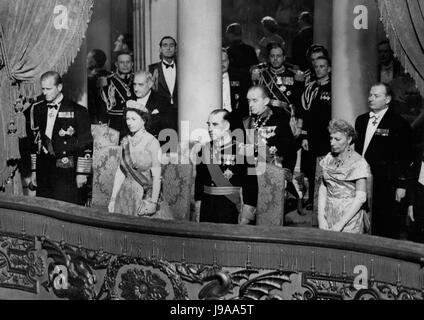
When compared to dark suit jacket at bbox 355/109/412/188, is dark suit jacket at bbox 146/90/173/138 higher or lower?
higher

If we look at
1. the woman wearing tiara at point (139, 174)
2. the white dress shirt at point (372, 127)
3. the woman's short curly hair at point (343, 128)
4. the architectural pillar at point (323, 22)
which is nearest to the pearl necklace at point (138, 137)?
the woman wearing tiara at point (139, 174)

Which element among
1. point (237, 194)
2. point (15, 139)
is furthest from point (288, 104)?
point (15, 139)

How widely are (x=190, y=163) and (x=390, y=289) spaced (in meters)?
2.42

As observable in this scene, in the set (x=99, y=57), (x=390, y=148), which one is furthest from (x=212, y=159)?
(x=99, y=57)

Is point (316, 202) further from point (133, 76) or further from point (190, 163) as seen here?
point (133, 76)

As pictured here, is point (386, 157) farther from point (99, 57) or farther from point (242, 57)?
point (99, 57)

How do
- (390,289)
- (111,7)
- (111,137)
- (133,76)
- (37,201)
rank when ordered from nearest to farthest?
(390,289), (37,201), (111,137), (133,76), (111,7)

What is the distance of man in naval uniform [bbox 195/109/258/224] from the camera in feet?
32.0

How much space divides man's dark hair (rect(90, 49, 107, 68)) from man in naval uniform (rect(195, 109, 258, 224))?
3.43 meters

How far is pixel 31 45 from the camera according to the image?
1130cm

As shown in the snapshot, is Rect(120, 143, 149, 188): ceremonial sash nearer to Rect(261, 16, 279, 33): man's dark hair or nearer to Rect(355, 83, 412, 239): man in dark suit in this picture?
Rect(355, 83, 412, 239): man in dark suit

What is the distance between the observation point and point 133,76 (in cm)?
1209

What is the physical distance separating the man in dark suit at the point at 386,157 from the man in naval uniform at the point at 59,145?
2.66 metres

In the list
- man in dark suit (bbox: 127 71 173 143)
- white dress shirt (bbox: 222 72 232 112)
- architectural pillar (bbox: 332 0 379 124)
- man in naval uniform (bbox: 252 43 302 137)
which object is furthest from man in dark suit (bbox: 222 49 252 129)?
architectural pillar (bbox: 332 0 379 124)
